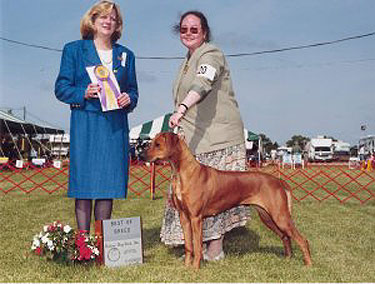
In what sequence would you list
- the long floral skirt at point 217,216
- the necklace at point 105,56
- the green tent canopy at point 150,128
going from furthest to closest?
the green tent canopy at point 150,128 → the long floral skirt at point 217,216 → the necklace at point 105,56

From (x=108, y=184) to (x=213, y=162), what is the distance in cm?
93

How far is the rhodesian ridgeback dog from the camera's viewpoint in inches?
131

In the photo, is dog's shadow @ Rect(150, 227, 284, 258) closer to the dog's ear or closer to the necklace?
the dog's ear

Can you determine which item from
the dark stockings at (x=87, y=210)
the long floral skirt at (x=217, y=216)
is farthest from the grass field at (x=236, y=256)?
the dark stockings at (x=87, y=210)

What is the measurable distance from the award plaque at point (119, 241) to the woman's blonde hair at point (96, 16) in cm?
153

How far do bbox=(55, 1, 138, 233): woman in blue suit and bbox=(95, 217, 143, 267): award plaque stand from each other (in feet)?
0.59

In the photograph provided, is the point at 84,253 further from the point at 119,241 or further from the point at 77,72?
the point at 77,72

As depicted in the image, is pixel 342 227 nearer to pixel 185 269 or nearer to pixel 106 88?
pixel 185 269

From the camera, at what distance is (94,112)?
138 inches

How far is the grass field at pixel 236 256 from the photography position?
332 cm

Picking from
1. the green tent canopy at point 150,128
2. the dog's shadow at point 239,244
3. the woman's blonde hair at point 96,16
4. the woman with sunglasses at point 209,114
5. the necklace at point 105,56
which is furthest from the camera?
the green tent canopy at point 150,128

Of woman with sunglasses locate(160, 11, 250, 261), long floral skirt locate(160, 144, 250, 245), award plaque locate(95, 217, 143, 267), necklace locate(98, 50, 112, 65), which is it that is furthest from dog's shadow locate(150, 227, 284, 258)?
necklace locate(98, 50, 112, 65)

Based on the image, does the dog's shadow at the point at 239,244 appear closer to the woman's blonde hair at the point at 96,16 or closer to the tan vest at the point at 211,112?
the tan vest at the point at 211,112

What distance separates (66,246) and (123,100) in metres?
1.26
